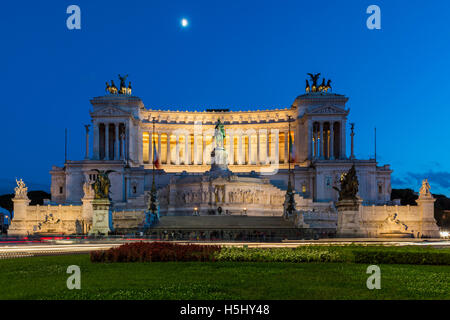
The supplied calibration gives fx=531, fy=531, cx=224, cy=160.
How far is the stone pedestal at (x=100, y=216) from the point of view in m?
46.2

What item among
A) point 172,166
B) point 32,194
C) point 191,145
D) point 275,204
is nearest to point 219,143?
point 275,204

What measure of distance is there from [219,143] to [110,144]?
33631 millimetres

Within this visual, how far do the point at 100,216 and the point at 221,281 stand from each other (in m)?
32.4

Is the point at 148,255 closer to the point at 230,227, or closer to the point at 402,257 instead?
the point at 402,257

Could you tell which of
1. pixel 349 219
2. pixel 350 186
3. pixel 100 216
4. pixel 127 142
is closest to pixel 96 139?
pixel 127 142

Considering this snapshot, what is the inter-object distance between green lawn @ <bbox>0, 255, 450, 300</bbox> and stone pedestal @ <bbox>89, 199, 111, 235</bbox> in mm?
24191

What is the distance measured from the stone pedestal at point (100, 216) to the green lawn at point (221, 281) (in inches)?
952

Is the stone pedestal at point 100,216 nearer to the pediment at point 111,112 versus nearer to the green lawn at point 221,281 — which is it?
the green lawn at point 221,281

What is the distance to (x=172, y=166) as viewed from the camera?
11412 cm

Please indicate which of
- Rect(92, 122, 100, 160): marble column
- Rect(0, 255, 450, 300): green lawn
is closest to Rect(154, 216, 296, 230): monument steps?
Rect(0, 255, 450, 300): green lawn

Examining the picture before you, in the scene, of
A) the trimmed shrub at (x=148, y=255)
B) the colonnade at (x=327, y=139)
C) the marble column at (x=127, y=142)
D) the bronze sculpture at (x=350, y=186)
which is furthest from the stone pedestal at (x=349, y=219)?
the marble column at (x=127, y=142)

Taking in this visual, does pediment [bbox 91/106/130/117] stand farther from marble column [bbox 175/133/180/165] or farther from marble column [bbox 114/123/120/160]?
marble column [bbox 175/133/180/165]

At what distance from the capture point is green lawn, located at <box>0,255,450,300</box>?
13.7 m

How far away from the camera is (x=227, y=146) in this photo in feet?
400
